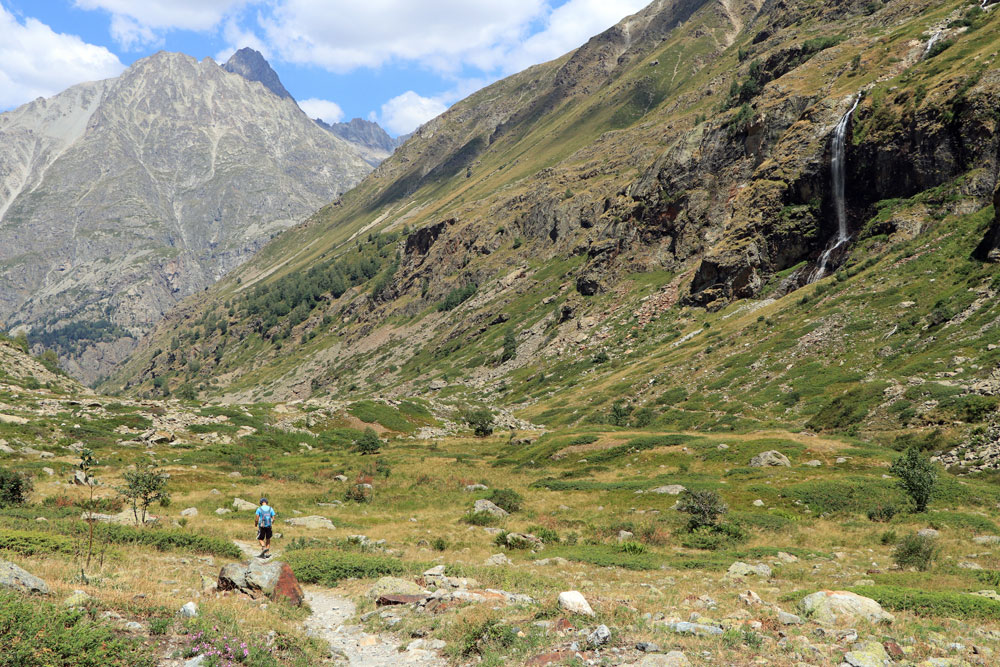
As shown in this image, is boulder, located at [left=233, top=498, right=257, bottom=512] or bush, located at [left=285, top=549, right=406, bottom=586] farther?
boulder, located at [left=233, top=498, right=257, bottom=512]

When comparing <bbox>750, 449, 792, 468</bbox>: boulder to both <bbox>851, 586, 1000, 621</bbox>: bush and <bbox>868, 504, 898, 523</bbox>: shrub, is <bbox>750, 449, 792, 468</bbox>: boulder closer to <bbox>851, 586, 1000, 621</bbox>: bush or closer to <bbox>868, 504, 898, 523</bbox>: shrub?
<bbox>868, 504, 898, 523</bbox>: shrub

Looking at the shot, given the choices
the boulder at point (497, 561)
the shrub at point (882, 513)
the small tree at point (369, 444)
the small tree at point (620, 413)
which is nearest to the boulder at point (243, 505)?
the boulder at point (497, 561)

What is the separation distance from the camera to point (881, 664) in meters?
10.0

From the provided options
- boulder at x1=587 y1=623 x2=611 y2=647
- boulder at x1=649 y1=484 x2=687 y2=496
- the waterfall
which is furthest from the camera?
the waterfall

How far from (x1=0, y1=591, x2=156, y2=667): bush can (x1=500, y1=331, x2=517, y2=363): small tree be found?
381 feet

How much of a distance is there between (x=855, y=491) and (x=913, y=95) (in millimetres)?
80913

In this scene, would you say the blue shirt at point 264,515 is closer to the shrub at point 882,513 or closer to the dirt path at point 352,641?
the dirt path at point 352,641

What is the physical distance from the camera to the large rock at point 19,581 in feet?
37.2

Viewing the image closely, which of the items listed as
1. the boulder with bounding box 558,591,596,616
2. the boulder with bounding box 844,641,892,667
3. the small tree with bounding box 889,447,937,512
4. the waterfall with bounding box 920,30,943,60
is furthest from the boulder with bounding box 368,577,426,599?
the waterfall with bounding box 920,30,943,60

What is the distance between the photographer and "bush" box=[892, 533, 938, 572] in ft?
61.3

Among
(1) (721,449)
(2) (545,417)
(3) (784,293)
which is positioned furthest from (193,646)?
(3) (784,293)

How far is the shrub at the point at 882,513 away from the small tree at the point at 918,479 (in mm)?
961

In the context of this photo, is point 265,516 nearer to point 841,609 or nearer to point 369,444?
point 841,609

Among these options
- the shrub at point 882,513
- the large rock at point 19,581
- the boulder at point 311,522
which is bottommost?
Answer: the shrub at point 882,513
